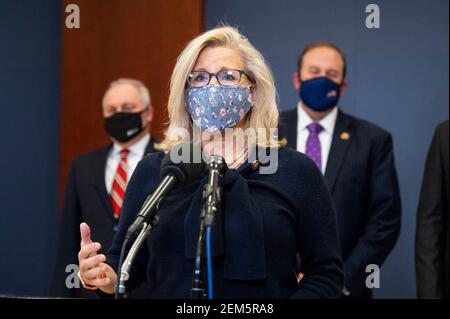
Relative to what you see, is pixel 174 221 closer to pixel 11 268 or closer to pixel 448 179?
pixel 11 268

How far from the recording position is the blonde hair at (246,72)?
7.56 ft

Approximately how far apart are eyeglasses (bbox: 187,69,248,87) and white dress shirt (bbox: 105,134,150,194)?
1.31 meters

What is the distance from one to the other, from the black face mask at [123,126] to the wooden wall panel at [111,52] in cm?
10

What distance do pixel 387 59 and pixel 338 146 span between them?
0.60 meters

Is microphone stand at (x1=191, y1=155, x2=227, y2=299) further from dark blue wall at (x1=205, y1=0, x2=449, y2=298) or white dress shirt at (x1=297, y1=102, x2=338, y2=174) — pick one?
white dress shirt at (x1=297, y1=102, x2=338, y2=174)

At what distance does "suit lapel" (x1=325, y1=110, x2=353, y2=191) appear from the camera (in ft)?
11.6

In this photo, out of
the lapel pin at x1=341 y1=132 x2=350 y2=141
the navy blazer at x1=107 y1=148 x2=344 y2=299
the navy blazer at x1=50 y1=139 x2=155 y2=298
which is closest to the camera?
the navy blazer at x1=107 y1=148 x2=344 y2=299

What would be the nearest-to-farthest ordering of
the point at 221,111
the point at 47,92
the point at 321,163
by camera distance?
the point at 221,111
the point at 47,92
the point at 321,163

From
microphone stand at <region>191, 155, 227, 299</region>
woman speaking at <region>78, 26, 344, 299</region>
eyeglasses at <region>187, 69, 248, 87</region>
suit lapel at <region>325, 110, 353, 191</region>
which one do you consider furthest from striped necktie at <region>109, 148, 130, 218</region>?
microphone stand at <region>191, 155, 227, 299</region>

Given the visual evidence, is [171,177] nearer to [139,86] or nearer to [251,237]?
[251,237]
